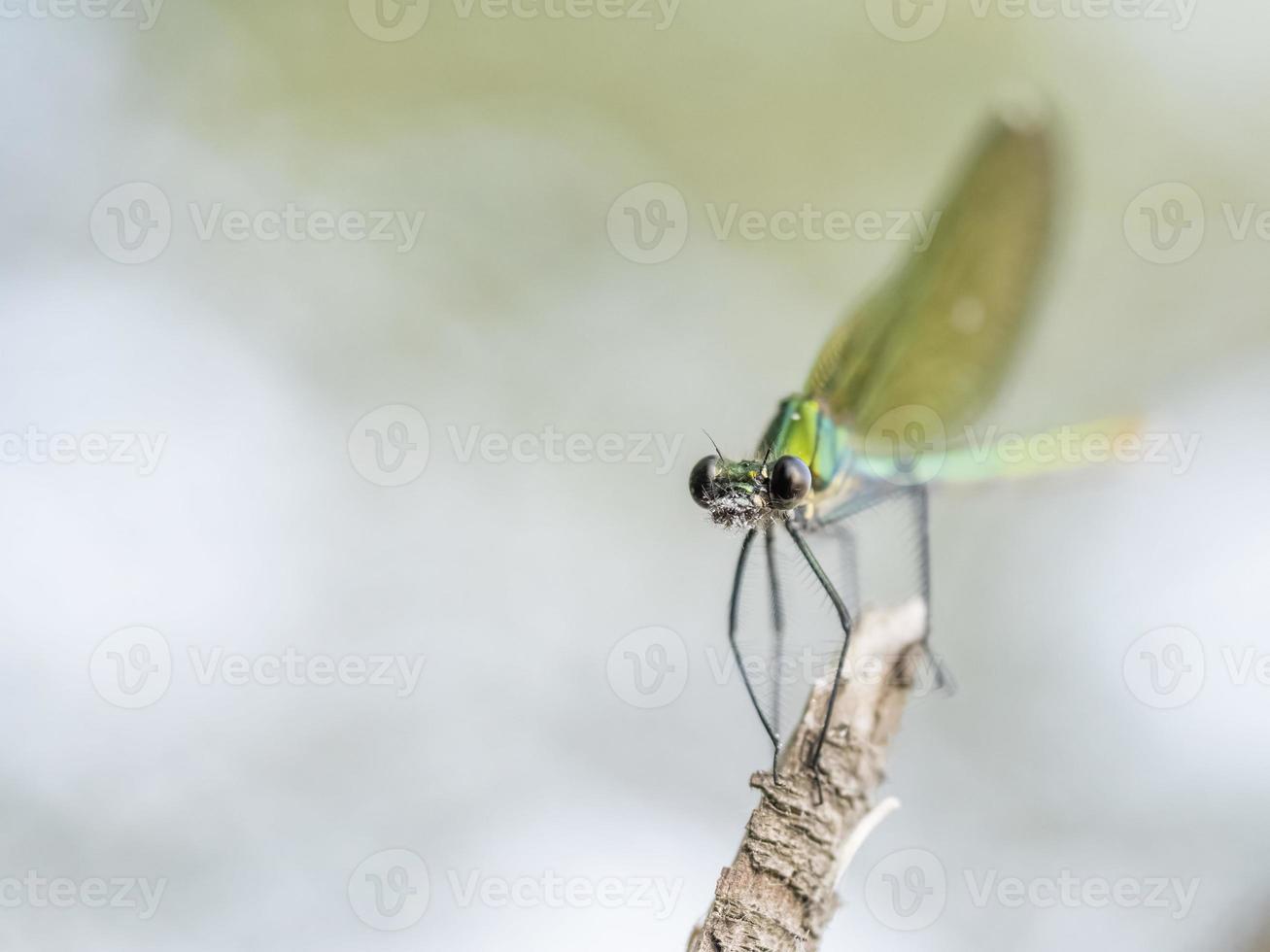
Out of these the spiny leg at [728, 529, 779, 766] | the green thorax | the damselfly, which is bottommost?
the spiny leg at [728, 529, 779, 766]

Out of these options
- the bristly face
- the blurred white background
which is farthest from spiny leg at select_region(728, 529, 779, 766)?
the blurred white background

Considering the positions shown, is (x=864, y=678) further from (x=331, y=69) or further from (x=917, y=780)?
(x=331, y=69)

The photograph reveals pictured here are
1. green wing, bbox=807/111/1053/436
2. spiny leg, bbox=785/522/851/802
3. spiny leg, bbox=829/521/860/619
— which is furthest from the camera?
green wing, bbox=807/111/1053/436

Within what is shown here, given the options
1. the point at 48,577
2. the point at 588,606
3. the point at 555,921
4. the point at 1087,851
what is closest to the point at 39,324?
the point at 48,577

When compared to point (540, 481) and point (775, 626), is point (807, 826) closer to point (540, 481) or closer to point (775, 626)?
point (775, 626)

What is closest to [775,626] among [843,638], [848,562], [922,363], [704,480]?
[843,638]

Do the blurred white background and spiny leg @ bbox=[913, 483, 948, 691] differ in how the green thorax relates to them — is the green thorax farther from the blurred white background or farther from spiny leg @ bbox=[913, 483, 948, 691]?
the blurred white background
